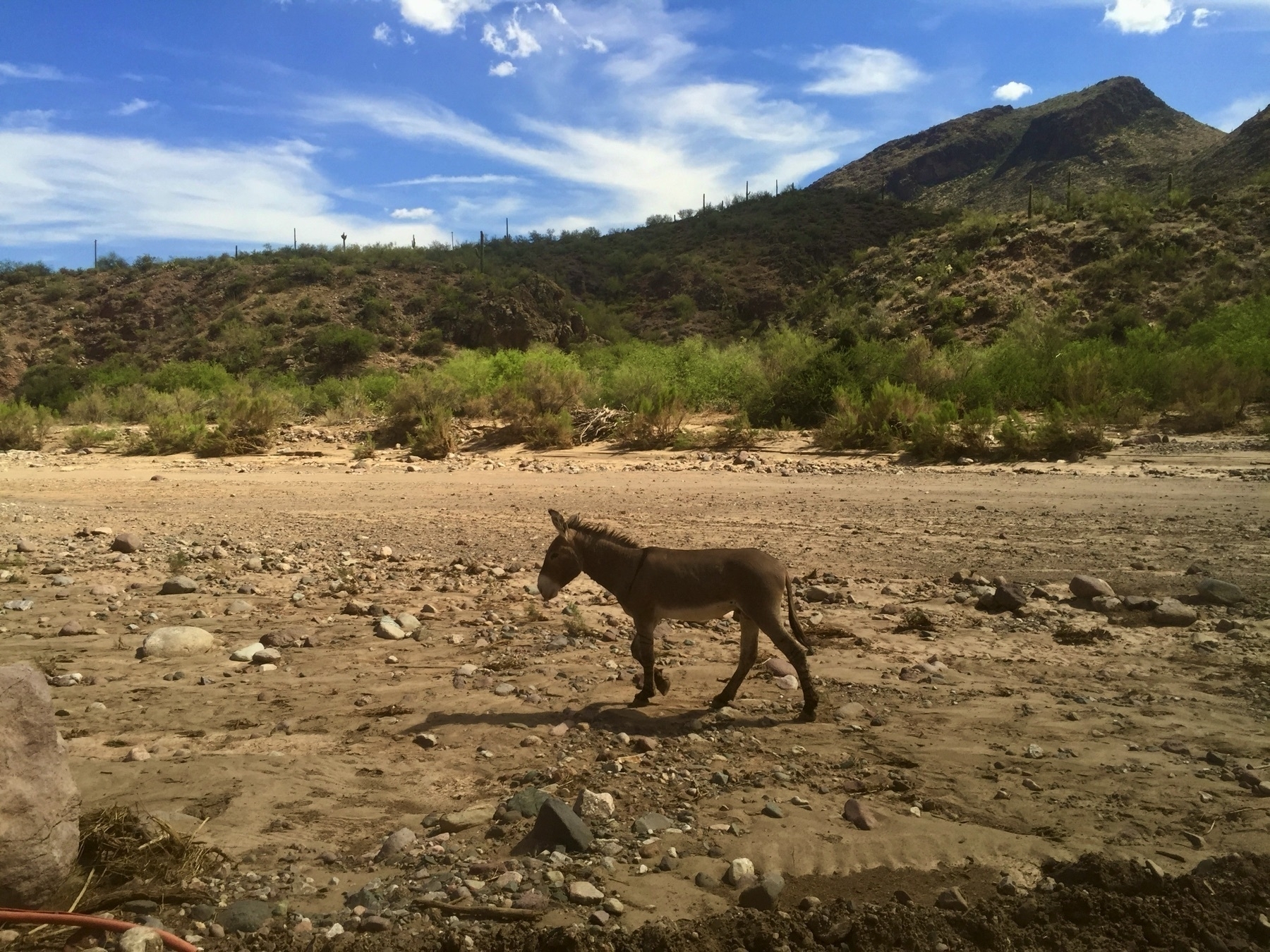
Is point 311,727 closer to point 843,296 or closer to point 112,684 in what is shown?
point 112,684

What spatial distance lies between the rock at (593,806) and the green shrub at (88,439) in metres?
26.8

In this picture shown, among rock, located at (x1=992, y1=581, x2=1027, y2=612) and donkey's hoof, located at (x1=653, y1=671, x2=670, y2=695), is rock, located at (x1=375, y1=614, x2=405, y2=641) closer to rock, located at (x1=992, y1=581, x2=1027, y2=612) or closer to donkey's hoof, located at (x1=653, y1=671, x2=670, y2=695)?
donkey's hoof, located at (x1=653, y1=671, x2=670, y2=695)

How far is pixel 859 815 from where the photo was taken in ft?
14.9

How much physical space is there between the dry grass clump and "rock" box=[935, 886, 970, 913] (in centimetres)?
345

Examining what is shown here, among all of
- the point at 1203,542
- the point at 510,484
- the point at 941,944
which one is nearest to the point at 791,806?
the point at 941,944

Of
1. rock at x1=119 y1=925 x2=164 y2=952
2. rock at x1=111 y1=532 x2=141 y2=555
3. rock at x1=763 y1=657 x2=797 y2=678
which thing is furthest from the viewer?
rock at x1=111 y1=532 x2=141 y2=555

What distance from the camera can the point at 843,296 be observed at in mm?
53062

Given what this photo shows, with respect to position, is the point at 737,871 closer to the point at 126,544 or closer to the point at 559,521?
the point at 559,521

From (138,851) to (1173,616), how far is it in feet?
26.6

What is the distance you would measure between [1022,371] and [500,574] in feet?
58.5

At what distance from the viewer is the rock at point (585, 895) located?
3.90m

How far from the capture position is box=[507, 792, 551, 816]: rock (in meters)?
4.69

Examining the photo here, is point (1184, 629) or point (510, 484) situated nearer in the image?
point (1184, 629)

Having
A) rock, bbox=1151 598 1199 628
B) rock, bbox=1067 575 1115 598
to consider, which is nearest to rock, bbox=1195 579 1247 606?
rock, bbox=1151 598 1199 628
